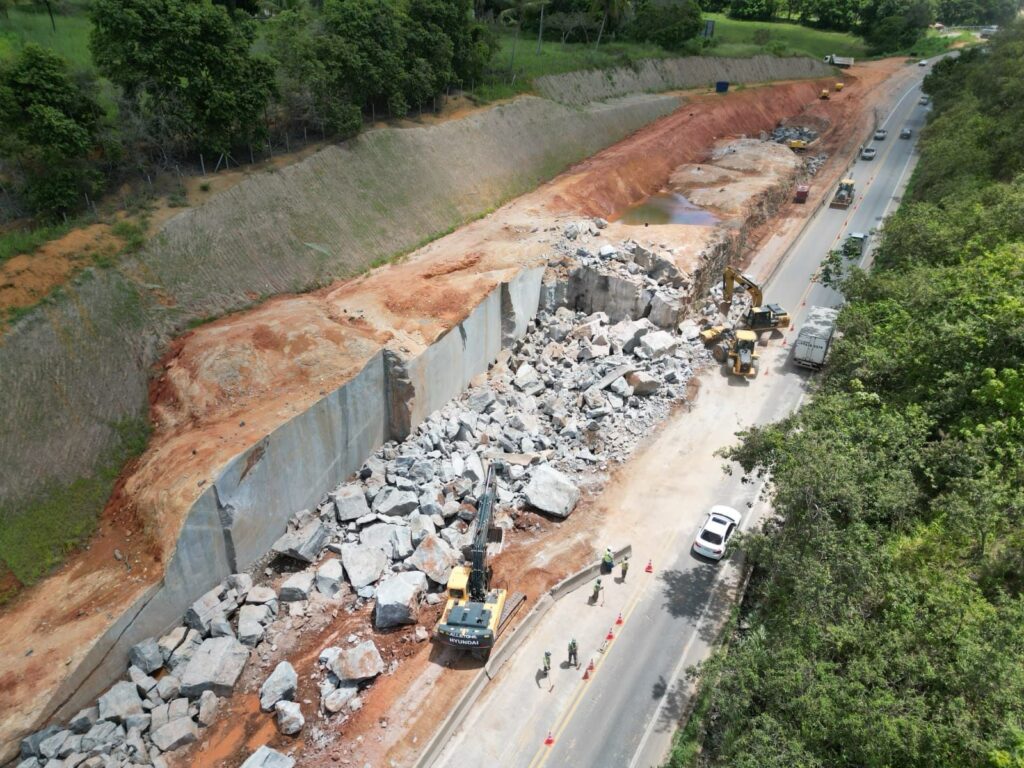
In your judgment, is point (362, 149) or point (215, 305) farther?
point (362, 149)

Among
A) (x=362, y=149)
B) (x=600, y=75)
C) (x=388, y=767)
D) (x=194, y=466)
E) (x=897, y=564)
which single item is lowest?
(x=388, y=767)

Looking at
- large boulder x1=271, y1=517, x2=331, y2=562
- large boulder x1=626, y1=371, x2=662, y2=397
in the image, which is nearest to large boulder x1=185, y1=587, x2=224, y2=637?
large boulder x1=271, y1=517, x2=331, y2=562

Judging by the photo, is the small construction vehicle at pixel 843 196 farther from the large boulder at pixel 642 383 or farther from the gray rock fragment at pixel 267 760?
the gray rock fragment at pixel 267 760

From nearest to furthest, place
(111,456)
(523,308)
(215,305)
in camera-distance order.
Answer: (111,456)
(215,305)
(523,308)

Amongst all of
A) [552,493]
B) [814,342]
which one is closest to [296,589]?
[552,493]

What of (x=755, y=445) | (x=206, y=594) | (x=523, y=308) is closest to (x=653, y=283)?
(x=523, y=308)

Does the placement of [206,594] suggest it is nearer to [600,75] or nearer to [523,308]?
[523,308]

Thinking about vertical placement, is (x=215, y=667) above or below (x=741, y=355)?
below

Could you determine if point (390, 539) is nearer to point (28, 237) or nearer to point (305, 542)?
point (305, 542)
